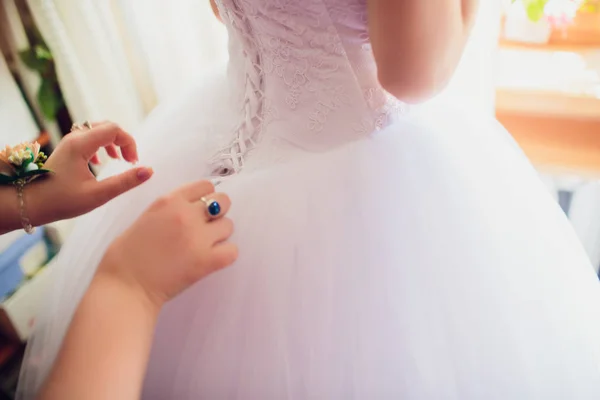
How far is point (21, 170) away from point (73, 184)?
69 millimetres

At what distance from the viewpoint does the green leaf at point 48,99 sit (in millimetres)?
1264

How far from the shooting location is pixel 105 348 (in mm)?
434

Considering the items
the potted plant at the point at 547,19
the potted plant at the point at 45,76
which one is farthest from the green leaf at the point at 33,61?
the potted plant at the point at 547,19

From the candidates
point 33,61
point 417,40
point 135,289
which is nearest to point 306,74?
point 417,40

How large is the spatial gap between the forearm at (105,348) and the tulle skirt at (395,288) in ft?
0.39

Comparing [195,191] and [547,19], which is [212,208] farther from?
[547,19]

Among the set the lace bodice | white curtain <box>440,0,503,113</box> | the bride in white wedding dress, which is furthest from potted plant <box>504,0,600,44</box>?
the lace bodice

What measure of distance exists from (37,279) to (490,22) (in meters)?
1.08

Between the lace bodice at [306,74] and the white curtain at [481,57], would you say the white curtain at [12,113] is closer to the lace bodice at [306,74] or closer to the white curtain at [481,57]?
the lace bodice at [306,74]

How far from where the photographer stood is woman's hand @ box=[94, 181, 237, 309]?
48 centimetres

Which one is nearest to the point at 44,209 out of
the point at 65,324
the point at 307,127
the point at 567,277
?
the point at 65,324

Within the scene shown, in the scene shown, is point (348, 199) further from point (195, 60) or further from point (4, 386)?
point (4, 386)

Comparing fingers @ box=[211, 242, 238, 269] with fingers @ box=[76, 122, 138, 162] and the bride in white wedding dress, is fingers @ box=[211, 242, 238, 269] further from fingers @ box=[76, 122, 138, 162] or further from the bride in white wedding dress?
fingers @ box=[76, 122, 138, 162]

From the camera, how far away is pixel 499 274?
21.5 inches
